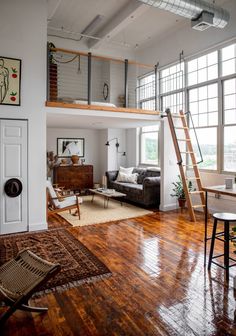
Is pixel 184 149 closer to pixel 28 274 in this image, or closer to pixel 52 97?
pixel 52 97

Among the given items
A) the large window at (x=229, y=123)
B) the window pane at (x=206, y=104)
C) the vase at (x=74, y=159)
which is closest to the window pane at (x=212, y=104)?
the window pane at (x=206, y=104)

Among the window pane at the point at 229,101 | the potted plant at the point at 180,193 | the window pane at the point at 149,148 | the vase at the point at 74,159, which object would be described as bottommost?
the potted plant at the point at 180,193

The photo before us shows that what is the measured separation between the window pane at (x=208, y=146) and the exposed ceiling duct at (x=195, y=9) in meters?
2.20

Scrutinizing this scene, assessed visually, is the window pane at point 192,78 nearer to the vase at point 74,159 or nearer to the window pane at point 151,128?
the window pane at point 151,128

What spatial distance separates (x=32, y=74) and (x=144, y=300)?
13.0ft

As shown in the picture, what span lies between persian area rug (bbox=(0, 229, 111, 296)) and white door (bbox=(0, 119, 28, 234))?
10.7 inches

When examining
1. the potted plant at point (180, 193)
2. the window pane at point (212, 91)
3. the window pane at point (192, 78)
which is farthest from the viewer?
the window pane at point (192, 78)

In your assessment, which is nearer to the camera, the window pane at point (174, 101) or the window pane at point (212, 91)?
the window pane at point (212, 91)

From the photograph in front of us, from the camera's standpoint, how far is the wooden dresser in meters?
8.01

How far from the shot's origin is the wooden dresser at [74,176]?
26.3ft

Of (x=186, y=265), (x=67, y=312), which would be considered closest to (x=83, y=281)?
(x=67, y=312)

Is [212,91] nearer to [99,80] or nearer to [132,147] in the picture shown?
[132,147]

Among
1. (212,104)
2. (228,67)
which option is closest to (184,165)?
(212,104)

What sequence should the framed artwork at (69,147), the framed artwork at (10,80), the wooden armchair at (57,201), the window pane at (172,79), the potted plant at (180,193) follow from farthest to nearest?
1. the framed artwork at (69,147)
2. the window pane at (172,79)
3. the potted plant at (180,193)
4. the wooden armchair at (57,201)
5. the framed artwork at (10,80)
